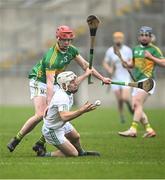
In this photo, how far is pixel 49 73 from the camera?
13.8m

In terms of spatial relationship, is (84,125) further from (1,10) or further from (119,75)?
(1,10)

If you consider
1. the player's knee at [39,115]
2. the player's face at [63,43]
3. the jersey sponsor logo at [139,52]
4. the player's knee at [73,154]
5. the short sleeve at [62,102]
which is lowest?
the player's knee at [73,154]

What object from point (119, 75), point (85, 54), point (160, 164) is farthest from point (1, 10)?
point (160, 164)

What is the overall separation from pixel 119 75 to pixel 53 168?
12.3 meters

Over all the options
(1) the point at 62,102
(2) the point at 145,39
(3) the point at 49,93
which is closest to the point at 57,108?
(1) the point at 62,102

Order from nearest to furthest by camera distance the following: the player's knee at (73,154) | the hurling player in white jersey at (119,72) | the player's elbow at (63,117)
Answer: the player's elbow at (63,117)
the player's knee at (73,154)
the hurling player in white jersey at (119,72)

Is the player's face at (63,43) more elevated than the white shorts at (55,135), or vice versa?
the player's face at (63,43)

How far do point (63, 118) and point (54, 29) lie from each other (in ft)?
73.4

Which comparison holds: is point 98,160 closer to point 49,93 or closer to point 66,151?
point 66,151

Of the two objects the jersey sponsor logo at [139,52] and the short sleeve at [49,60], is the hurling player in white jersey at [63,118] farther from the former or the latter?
the jersey sponsor logo at [139,52]

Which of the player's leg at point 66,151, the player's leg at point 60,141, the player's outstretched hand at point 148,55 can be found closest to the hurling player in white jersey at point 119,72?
the player's outstretched hand at point 148,55

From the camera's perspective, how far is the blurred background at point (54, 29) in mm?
34719

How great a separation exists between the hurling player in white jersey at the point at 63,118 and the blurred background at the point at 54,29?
68.2 feet

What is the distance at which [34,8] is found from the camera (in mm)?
35656
